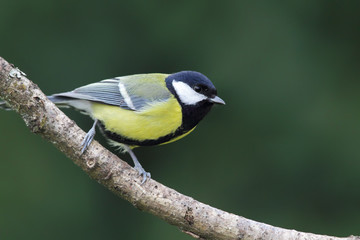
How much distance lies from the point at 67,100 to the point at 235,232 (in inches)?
40.7

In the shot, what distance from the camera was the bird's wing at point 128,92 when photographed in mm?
2312

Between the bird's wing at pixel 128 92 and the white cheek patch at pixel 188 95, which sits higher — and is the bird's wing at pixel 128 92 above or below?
below

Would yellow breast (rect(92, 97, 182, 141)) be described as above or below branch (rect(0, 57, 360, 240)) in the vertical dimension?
above

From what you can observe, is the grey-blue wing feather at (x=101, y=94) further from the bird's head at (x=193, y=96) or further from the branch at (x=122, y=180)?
the branch at (x=122, y=180)

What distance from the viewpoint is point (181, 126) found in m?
2.28

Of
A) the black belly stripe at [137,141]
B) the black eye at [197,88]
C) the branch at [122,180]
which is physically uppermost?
the black eye at [197,88]

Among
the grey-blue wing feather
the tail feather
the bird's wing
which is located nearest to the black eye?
the bird's wing

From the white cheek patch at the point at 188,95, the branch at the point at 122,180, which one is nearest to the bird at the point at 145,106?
the white cheek patch at the point at 188,95

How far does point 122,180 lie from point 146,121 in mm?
348

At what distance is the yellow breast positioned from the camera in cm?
222

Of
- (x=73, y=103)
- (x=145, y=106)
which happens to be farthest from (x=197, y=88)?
(x=73, y=103)

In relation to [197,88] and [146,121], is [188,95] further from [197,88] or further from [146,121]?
[146,121]

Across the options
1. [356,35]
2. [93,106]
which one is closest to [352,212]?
[356,35]

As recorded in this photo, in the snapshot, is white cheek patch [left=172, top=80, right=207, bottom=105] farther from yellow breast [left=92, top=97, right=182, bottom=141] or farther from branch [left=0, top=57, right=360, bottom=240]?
branch [left=0, top=57, right=360, bottom=240]
